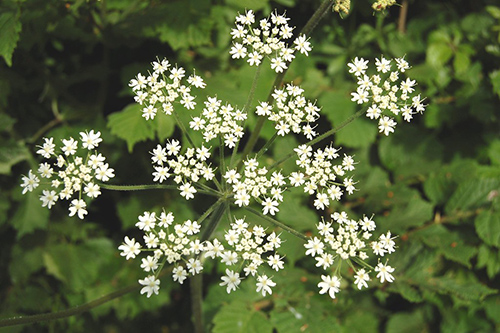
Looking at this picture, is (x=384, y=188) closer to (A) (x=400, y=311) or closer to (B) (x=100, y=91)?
(A) (x=400, y=311)

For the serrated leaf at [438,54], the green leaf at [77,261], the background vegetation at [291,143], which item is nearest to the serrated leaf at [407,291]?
the background vegetation at [291,143]

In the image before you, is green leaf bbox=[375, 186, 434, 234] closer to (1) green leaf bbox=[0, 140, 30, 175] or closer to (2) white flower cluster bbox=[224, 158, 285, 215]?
(2) white flower cluster bbox=[224, 158, 285, 215]

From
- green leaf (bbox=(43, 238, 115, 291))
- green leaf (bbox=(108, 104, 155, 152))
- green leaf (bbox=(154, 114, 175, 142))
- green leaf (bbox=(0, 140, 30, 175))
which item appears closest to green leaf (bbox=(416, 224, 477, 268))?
green leaf (bbox=(154, 114, 175, 142))

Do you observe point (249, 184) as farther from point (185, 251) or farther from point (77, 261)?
point (77, 261)

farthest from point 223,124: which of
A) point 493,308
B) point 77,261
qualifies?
point 493,308

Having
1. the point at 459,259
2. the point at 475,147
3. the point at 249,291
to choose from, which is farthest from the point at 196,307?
the point at 475,147
